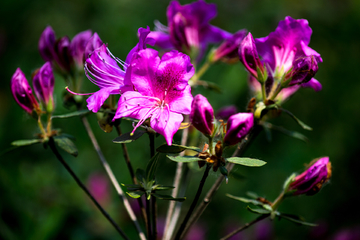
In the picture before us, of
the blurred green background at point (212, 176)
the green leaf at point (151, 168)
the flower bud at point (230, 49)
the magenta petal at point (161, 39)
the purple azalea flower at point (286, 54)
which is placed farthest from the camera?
the blurred green background at point (212, 176)

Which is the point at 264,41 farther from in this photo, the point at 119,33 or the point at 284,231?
the point at 119,33

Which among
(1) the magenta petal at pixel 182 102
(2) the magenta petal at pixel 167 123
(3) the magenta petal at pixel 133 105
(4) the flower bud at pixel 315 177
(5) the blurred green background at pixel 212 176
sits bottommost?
(5) the blurred green background at pixel 212 176

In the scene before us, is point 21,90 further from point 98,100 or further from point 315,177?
point 315,177

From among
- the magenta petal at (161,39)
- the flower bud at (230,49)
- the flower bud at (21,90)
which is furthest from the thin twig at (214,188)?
the flower bud at (21,90)

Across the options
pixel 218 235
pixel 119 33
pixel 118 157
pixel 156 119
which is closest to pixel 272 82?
pixel 156 119

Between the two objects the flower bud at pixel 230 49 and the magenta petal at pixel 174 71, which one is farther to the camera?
the flower bud at pixel 230 49

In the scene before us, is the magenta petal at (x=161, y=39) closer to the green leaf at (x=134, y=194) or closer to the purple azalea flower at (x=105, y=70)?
the purple azalea flower at (x=105, y=70)

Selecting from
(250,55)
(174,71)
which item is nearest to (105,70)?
(174,71)
